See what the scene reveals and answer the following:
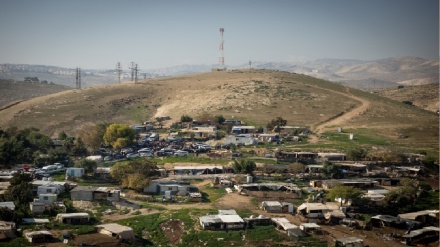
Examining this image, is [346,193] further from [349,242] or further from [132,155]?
[132,155]

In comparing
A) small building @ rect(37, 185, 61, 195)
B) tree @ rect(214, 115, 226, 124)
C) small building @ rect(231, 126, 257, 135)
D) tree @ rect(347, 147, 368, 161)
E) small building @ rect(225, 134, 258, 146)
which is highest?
tree @ rect(214, 115, 226, 124)

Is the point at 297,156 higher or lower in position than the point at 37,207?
higher

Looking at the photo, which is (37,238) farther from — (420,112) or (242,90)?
(420,112)

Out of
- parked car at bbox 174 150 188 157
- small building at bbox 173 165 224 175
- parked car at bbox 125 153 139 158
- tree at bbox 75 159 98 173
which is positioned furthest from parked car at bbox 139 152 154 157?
tree at bbox 75 159 98 173

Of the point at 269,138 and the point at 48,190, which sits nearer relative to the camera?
the point at 48,190

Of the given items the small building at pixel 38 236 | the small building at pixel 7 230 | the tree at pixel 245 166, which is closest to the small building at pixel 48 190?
the small building at pixel 7 230

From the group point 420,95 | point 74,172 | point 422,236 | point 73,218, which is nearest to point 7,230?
point 73,218

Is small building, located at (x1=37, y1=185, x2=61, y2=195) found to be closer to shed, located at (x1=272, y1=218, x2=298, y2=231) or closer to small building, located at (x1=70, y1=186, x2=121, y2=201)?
small building, located at (x1=70, y1=186, x2=121, y2=201)
